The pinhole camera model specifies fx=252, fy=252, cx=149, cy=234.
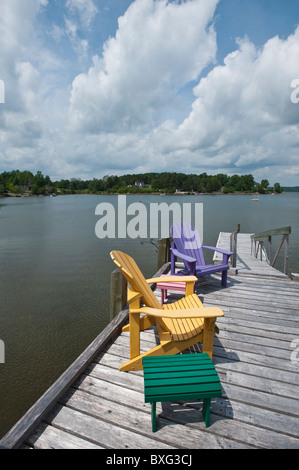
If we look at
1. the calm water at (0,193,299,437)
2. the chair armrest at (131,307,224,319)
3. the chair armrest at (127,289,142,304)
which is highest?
the chair armrest at (127,289,142,304)

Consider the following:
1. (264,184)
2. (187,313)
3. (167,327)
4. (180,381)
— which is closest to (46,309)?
(167,327)

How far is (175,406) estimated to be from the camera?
1.98 meters

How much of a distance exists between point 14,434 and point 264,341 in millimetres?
2473

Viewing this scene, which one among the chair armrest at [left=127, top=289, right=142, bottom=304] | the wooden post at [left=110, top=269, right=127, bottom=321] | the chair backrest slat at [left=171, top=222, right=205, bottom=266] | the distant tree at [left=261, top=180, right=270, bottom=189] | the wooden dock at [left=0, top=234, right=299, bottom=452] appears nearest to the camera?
the wooden dock at [left=0, top=234, right=299, bottom=452]

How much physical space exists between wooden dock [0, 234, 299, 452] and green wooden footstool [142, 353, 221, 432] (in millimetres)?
149

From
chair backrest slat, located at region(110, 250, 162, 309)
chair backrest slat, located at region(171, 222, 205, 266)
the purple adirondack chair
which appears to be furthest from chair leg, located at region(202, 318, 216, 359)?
chair backrest slat, located at region(171, 222, 205, 266)

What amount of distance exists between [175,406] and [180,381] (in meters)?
0.39

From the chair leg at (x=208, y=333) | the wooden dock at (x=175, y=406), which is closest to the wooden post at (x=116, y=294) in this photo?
the wooden dock at (x=175, y=406)

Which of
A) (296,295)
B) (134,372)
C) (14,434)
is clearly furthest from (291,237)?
(14,434)

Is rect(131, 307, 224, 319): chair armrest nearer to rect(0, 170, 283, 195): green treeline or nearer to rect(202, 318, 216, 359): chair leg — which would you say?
rect(202, 318, 216, 359): chair leg

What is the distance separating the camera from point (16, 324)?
222 inches

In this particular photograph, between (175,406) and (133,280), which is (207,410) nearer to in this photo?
(175,406)

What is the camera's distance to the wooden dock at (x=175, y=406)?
1684 mm

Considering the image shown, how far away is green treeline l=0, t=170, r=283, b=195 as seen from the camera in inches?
4035
